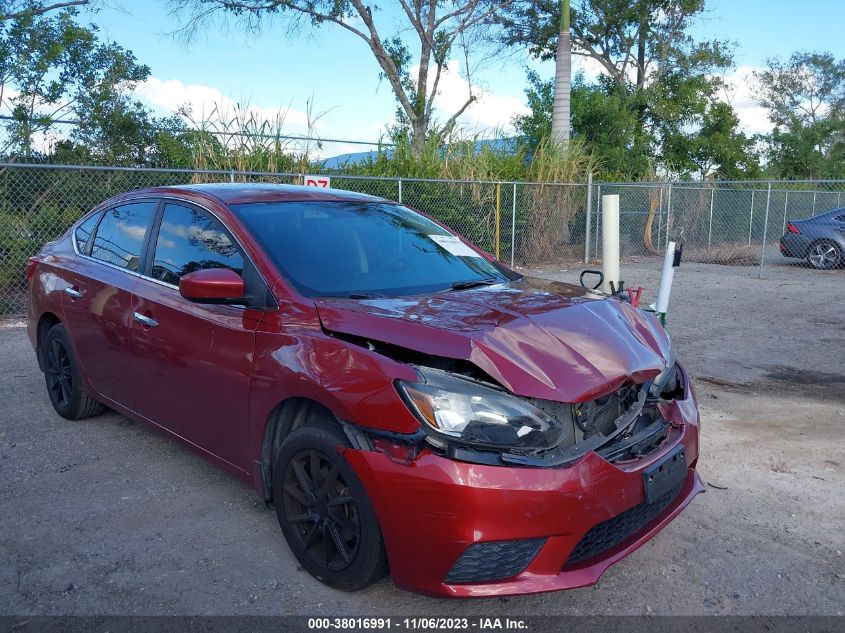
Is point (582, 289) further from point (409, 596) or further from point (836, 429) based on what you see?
point (836, 429)

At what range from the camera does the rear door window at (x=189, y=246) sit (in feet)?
12.0

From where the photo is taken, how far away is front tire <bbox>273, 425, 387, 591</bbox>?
2773 millimetres

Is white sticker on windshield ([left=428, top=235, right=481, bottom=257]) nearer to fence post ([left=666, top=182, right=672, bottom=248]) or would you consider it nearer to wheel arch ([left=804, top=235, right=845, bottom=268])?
fence post ([left=666, top=182, right=672, bottom=248])

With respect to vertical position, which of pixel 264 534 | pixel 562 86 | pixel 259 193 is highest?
pixel 562 86

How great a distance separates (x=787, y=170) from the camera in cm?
3269

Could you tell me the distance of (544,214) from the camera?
15.9 meters

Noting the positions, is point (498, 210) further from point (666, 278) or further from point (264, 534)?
point (264, 534)

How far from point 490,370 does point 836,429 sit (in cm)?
362

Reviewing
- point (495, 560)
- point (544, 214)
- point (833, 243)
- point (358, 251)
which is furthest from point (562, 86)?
point (495, 560)

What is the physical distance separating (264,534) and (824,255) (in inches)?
618

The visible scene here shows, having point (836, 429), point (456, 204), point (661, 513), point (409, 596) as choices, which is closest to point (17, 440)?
point (409, 596)

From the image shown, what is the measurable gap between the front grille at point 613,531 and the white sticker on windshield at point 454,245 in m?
1.83

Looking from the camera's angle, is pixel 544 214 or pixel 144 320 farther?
pixel 544 214

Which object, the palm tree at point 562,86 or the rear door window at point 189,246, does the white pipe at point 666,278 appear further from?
the palm tree at point 562,86
